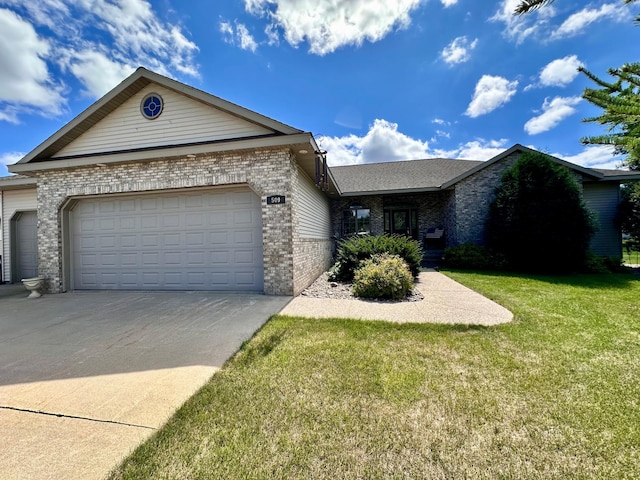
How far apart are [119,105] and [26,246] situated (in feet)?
23.7

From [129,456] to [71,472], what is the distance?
0.31 m

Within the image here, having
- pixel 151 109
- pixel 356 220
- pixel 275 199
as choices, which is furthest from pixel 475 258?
pixel 151 109

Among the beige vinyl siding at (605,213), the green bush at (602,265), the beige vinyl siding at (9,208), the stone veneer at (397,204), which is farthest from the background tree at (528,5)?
the beige vinyl siding at (605,213)

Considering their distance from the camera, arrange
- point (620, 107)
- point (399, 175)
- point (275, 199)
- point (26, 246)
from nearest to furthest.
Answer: point (620, 107), point (275, 199), point (26, 246), point (399, 175)

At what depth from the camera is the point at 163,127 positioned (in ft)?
22.9

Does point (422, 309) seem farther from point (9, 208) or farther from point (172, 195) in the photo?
point (9, 208)

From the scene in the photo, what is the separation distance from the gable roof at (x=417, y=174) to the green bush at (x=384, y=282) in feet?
20.5

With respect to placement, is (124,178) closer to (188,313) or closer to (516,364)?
(188,313)

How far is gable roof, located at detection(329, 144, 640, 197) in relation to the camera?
11.5 metres

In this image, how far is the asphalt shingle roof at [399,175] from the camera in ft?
44.9

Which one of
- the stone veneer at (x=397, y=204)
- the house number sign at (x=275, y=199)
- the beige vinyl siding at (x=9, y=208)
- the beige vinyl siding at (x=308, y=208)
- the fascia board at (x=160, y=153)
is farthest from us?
the stone veneer at (x=397, y=204)

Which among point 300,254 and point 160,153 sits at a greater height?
point 160,153

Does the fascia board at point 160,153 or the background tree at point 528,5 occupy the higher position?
the fascia board at point 160,153

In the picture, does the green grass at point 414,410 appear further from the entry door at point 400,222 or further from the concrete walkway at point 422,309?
the entry door at point 400,222
